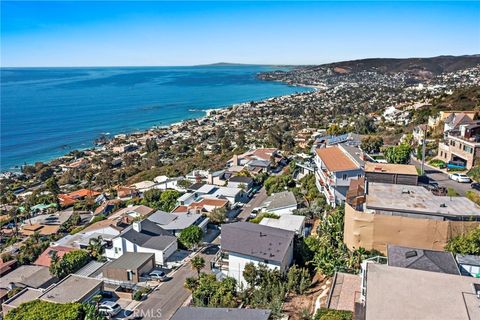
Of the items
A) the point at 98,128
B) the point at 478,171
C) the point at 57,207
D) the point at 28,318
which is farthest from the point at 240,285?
the point at 98,128

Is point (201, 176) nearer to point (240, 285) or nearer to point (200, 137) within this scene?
point (240, 285)

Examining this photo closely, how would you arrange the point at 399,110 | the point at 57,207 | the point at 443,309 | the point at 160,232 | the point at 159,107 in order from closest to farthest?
1. the point at 443,309
2. the point at 160,232
3. the point at 57,207
4. the point at 399,110
5. the point at 159,107

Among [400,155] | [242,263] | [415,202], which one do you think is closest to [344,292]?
[242,263]

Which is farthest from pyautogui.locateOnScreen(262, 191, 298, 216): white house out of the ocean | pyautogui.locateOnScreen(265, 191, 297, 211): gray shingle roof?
the ocean

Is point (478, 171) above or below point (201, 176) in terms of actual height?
above

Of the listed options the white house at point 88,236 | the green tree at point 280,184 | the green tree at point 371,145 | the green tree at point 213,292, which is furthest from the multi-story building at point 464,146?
the white house at point 88,236

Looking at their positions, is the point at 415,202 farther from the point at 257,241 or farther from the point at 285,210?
the point at 285,210

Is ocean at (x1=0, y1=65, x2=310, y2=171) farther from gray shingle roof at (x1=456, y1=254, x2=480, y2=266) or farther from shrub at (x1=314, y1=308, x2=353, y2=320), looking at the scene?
gray shingle roof at (x1=456, y1=254, x2=480, y2=266)
